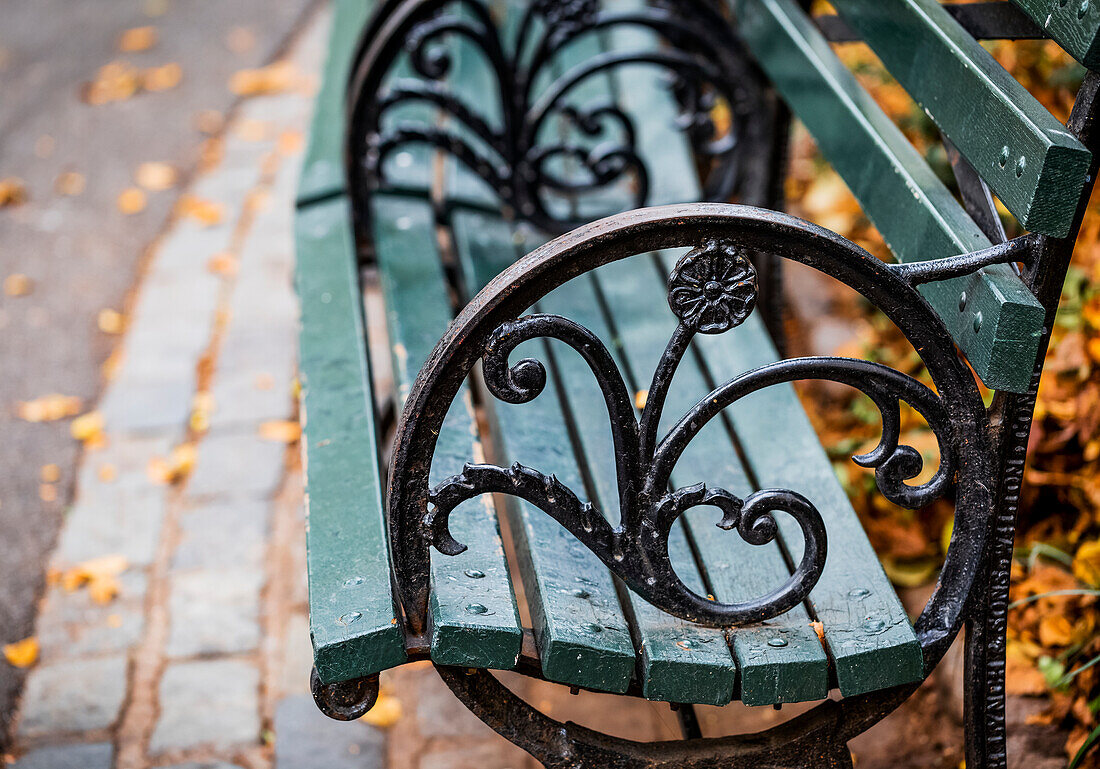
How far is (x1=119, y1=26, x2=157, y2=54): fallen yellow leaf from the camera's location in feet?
17.2

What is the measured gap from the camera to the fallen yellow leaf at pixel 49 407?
3.11 metres

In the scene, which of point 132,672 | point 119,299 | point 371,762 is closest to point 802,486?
point 371,762

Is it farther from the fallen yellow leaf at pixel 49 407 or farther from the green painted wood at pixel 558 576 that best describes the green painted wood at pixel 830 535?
the fallen yellow leaf at pixel 49 407

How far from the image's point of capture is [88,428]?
304cm

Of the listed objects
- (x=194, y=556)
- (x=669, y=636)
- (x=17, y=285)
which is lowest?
(x=669, y=636)

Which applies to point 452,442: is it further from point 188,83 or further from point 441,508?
point 188,83

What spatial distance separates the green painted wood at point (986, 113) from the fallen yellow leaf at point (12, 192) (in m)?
3.63

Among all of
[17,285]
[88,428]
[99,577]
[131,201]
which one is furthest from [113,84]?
[99,577]

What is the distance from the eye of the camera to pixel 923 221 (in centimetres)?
154

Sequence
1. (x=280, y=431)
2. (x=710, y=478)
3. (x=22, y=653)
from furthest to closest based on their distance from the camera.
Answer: (x=280, y=431)
(x=22, y=653)
(x=710, y=478)

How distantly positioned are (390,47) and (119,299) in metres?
1.83

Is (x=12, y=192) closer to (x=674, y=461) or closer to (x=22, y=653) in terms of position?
(x=22, y=653)

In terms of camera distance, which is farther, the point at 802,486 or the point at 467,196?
the point at 467,196

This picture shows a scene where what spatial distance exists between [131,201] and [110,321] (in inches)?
33.1
